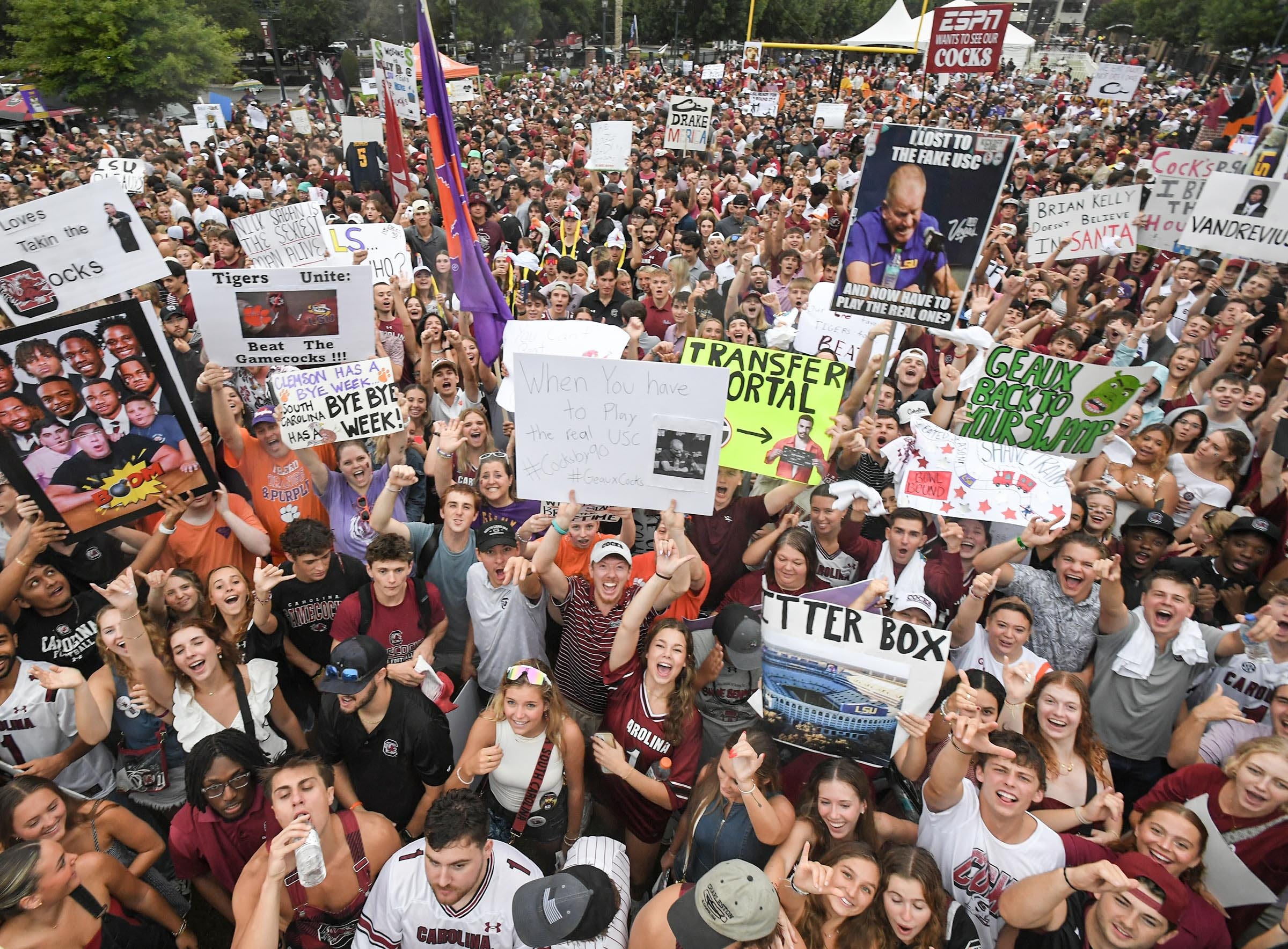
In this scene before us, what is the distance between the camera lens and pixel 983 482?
443 cm

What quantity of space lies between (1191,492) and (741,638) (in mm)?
3811

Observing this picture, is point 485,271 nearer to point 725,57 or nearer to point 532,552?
point 532,552

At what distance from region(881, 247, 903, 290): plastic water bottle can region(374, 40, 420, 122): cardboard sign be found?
364 inches

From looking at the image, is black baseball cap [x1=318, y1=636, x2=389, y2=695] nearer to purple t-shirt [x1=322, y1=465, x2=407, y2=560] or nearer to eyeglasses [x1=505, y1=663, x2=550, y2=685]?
eyeglasses [x1=505, y1=663, x2=550, y2=685]

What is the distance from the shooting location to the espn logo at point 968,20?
13.1 m

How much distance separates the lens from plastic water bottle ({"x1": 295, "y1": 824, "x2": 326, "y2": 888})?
109 inches

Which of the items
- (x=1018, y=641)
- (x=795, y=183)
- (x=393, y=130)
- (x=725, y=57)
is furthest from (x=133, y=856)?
(x=725, y=57)

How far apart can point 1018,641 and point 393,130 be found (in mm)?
10825

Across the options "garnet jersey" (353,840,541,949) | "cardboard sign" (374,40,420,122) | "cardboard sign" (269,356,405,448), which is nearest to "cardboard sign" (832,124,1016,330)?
"cardboard sign" (269,356,405,448)

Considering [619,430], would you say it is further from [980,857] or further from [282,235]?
[282,235]

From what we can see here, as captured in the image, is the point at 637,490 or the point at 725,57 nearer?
the point at 637,490

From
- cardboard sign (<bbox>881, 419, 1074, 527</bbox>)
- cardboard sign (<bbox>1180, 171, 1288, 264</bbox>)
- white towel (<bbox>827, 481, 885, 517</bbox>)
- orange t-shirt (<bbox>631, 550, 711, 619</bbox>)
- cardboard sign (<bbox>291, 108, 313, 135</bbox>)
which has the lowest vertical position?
cardboard sign (<bbox>291, 108, 313, 135</bbox>)

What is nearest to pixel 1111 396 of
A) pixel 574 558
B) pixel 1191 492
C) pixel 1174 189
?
pixel 1191 492

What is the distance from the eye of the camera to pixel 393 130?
10.9 metres
